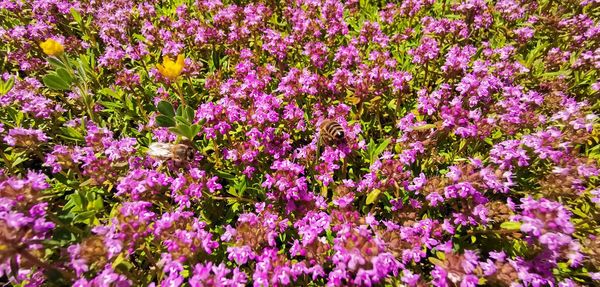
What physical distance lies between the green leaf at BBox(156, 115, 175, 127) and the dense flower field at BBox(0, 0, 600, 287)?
0.06ft

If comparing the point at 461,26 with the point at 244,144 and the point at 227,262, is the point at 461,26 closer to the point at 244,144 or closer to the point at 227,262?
the point at 244,144

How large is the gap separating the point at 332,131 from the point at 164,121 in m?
2.00

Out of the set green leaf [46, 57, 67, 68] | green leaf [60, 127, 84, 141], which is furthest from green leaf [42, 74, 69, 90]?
green leaf [60, 127, 84, 141]

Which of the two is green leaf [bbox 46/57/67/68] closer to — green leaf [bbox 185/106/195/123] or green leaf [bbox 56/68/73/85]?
green leaf [bbox 56/68/73/85]

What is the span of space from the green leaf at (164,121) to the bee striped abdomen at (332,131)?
184 cm

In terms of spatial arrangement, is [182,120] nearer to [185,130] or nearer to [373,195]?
[185,130]

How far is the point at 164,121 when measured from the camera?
4.07 metres

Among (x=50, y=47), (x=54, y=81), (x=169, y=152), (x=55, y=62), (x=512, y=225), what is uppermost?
(x=50, y=47)

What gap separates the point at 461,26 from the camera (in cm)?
577

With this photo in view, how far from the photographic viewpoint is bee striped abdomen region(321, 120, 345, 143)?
12.1 ft

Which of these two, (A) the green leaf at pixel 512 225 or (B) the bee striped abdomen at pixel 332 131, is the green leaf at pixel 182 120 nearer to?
(B) the bee striped abdomen at pixel 332 131

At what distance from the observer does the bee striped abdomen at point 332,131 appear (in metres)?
3.69

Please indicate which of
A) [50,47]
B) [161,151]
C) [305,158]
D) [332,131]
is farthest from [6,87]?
[332,131]

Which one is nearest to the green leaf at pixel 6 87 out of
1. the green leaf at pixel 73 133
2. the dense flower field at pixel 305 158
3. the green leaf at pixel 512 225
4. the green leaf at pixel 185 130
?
the dense flower field at pixel 305 158
